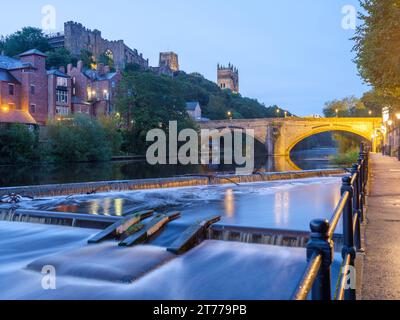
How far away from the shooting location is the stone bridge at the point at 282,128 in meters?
62.2

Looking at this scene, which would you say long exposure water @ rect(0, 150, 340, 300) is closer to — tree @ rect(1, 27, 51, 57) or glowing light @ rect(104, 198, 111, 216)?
glowing light @ rect(104, 198, 111, 216)

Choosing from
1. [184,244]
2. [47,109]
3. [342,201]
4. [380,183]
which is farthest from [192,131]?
[342,201]

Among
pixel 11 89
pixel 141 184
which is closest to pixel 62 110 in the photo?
pixel 11 89

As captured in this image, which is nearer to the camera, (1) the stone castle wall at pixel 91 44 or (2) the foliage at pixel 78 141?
(2) the foliage at pixel 78 141

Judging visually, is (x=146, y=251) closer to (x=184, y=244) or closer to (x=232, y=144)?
(x=184, y=244)

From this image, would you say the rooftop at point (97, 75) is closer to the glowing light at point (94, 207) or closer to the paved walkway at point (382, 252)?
the glowing light at point (94, 207)

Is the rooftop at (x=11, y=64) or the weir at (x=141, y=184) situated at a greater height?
the rooftop at (x=11, y=64)

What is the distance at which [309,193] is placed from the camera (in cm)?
1652

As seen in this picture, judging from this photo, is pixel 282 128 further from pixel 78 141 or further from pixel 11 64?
pixel 11 64

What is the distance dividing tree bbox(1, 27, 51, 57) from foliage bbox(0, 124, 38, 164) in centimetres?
4483

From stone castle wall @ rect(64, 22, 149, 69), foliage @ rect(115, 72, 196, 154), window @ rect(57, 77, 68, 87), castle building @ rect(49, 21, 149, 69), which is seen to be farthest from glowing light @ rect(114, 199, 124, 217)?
stone castle wall @ rect(64, 22, 149, 69)

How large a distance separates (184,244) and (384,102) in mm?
15925

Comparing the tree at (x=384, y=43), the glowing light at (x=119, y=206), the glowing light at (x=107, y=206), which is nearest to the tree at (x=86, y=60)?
the glowing light at (x=107, y=206)

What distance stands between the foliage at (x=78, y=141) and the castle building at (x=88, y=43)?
145 feet
